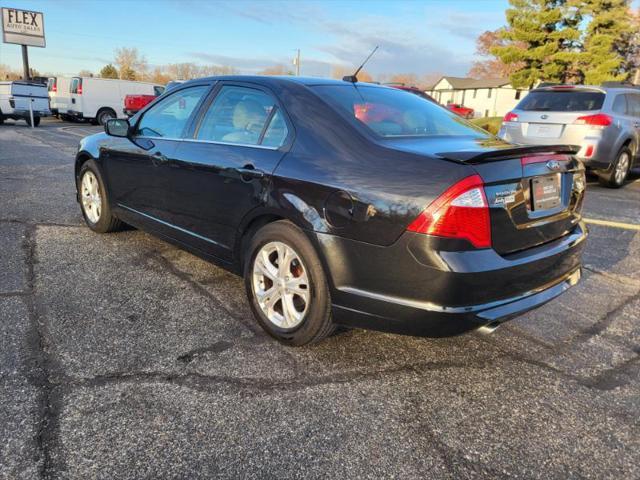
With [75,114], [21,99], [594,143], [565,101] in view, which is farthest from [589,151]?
[75,114]

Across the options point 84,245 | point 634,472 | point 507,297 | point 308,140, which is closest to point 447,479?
point 634,472

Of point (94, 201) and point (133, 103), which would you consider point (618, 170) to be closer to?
point (94, 201)

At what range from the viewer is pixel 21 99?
2012 cm

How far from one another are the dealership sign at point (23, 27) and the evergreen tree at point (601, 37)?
106 feet

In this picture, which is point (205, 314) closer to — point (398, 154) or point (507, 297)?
point (398, 154)

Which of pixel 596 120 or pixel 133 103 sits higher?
pixel 596 120

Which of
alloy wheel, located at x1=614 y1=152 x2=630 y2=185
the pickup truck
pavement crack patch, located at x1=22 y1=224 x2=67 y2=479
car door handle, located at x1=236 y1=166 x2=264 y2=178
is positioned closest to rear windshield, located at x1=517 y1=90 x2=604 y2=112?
alloy wheel, located at x1=614 y1=152 x2=630 y2=185

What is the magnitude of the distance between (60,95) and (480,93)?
61.0m

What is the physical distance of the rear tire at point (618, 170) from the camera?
8469mm

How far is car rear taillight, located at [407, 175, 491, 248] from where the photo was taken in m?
2.24

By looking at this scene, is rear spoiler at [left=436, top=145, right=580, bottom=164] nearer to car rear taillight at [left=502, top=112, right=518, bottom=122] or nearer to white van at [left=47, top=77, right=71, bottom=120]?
car rear taillight at [left=502, top=112, right=518, bottom=122]

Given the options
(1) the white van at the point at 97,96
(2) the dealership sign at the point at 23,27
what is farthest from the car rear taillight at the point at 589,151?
(2) the dealership sign at the point at 23,27

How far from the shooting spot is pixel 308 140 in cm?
280

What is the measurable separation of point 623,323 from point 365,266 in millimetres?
2149
